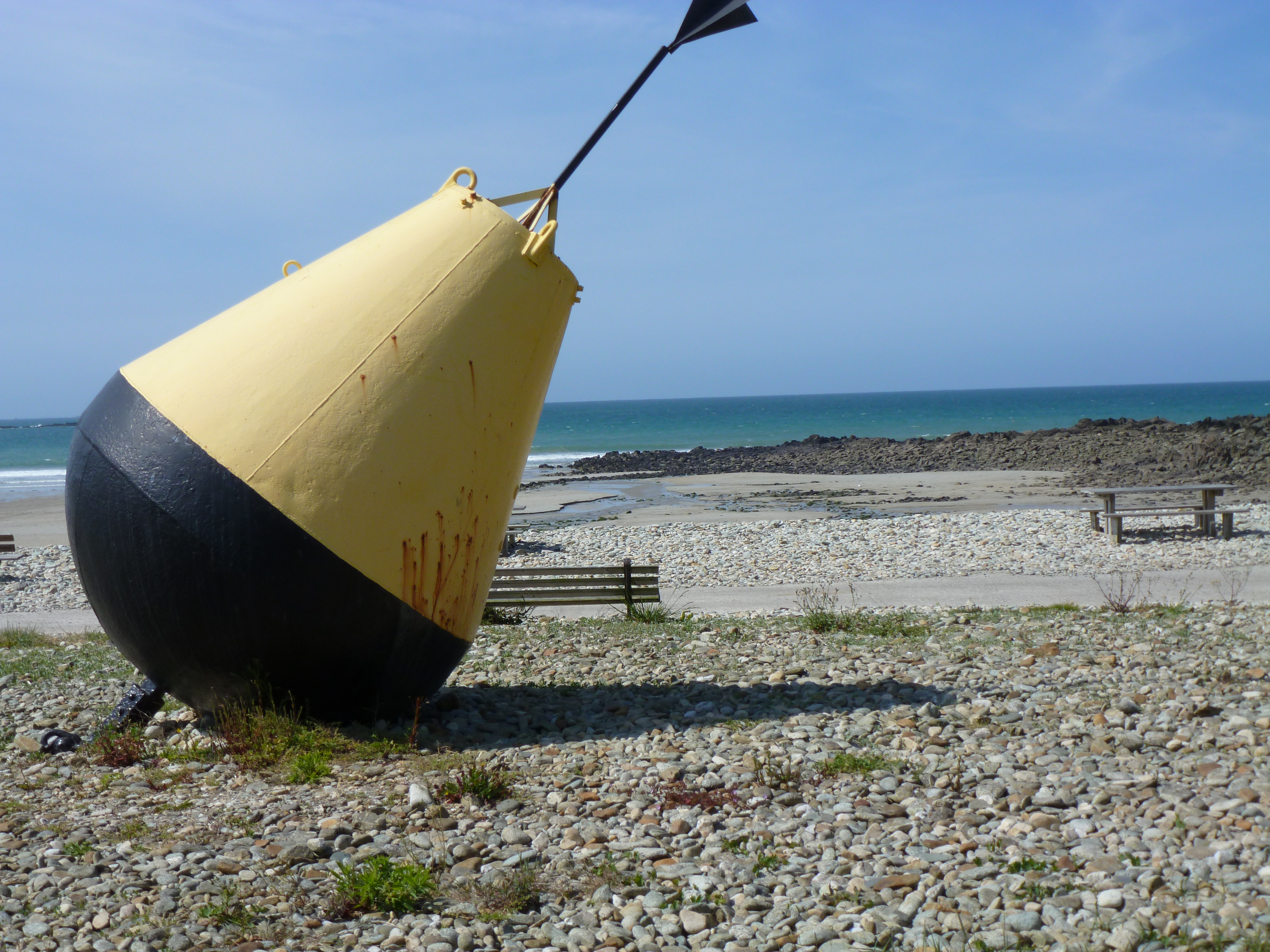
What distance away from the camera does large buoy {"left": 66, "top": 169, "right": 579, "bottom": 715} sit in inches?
221

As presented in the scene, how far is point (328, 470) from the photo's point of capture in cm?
562

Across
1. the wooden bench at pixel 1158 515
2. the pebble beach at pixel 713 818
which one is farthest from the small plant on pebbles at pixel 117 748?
the wooden bench at pixel 1158 515

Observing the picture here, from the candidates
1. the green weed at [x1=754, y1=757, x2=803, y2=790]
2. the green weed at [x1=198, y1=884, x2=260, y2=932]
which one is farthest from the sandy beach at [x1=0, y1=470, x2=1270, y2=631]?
the green weed at [x1=198, y1=884, x2=260, y2=932]

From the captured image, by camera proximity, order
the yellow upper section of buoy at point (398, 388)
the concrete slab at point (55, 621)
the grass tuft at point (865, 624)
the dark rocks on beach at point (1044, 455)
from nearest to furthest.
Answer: the yellow upper section of buoy at point (398, 388)
the grass tuft at point (865, 624)
the concrete slab at point (55, 621)
the dark rocks on beach at point (1044, 455)

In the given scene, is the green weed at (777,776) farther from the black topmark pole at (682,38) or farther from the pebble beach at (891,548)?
the pebble beach at (891,548)

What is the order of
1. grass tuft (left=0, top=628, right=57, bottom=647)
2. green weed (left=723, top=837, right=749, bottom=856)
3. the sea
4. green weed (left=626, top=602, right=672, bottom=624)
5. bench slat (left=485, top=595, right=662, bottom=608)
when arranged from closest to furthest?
green weed (left=723, top=837, right=749, bottom=856) → grass tuft (left=0, top=628, right=57, bottom=647) → green weed (left=626, top=602, right=672, bottom=624) → bench slat (left=485, top=595, right=662, bottom=608) → the sea

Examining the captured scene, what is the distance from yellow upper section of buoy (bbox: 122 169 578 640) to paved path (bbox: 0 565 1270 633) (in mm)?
6295

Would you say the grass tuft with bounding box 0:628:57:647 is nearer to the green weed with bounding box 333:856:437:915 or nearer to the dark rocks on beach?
the green weed with bounding box 333:856:437:915

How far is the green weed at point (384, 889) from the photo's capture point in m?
4.04

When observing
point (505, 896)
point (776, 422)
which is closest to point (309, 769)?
point (505, 896)

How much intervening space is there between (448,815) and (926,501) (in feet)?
88.8

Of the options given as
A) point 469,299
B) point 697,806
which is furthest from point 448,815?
point 469,299

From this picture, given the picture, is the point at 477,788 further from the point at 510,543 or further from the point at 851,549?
the point at 510,543

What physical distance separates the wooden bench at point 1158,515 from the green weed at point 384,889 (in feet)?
56.7
